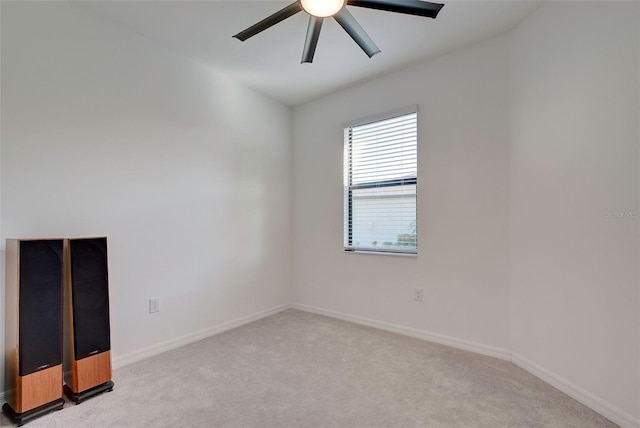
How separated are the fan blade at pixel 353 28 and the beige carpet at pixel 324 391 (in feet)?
7.29

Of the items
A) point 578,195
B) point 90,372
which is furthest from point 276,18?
point 90,372

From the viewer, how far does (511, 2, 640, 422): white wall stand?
1588 millimetres

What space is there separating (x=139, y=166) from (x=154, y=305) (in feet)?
3.67

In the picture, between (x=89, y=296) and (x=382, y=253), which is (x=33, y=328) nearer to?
(x=89, y=296)

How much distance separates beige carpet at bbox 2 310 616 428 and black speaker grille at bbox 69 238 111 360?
1.07 feet

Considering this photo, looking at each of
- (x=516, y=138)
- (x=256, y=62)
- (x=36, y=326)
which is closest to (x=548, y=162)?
(x=516, y=138)

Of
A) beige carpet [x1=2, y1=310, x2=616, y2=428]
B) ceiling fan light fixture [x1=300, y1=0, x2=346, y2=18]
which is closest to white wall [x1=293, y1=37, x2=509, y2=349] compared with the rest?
beige carpet [x1=2, y1=310, x2=616, y2=428]

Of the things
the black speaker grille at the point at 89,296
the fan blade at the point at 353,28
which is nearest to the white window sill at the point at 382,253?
the fan blade at the point at 353,28

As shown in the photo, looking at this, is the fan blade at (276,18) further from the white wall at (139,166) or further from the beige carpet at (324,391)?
the beige carpet at (324,391)

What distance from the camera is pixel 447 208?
267cm

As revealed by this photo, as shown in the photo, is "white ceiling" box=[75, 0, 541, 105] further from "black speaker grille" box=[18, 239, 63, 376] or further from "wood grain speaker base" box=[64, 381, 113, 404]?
"wood grain speaker base" box=[64, 381, 113, 404]

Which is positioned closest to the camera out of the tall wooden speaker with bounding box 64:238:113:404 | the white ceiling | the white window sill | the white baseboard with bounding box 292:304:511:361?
the tall wooden speaker with bounding box 64:238:113:404

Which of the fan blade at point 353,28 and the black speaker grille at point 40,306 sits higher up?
the fan blade at point 353,28

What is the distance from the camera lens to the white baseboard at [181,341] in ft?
7.47
